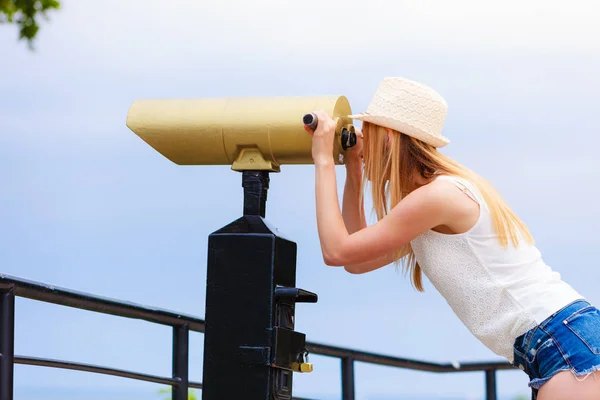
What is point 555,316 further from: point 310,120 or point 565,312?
point 310,120

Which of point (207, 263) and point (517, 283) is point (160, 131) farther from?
point (517, 283)

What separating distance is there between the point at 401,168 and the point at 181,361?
1.55 metres

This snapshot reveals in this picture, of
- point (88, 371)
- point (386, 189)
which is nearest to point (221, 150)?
point (386, 189)

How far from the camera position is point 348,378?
4094mm

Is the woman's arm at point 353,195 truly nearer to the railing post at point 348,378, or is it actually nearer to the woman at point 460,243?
the woman at point 460,243

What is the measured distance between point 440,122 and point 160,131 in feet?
2.02

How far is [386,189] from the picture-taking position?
187 cm

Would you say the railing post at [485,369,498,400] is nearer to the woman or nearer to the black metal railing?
the black metal railing

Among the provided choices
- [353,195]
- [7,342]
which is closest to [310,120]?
[353,195]

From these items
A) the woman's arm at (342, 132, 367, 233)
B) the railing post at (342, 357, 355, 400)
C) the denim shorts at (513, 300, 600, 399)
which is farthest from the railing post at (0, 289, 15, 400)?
the railing post at (342, 357, 355, 400)

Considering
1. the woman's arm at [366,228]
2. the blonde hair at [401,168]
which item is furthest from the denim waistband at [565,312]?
the woman's arm at [366,228]

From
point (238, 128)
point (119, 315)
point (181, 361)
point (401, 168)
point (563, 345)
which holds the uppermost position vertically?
point (238, 128)

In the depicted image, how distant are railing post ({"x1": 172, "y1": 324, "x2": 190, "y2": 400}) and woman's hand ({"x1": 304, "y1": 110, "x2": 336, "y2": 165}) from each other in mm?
1476

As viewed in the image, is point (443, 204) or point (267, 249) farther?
point (267, 249)
